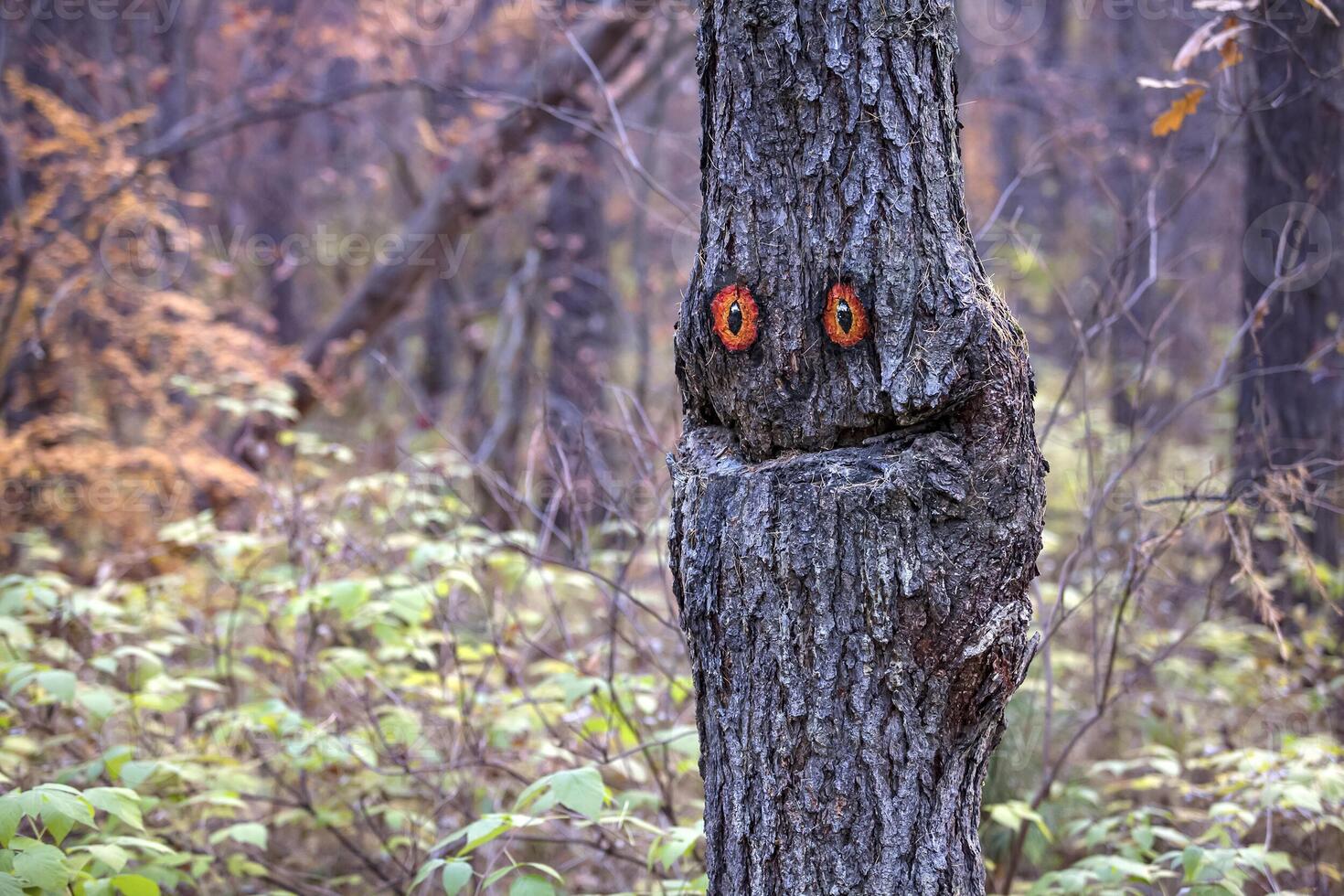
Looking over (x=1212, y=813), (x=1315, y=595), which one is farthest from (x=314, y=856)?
(x=1315, y=595)

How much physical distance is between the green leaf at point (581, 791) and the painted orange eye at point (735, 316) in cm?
110

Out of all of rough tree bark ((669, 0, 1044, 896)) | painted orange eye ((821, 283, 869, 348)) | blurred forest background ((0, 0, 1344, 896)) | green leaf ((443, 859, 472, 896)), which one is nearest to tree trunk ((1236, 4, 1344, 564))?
blurred forest background ((0, 0, 1344, 896))

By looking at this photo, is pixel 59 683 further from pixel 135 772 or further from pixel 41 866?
pixel 41 866

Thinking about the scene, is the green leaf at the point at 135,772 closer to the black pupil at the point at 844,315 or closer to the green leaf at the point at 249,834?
the green leaf at the point at 249,834

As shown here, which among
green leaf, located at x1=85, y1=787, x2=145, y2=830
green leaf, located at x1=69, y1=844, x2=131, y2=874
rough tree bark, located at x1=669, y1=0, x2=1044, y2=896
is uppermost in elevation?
rough tree bark, located at x1=669, y1=0, x2=1044, y2=896

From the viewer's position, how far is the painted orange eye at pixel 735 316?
196 cm

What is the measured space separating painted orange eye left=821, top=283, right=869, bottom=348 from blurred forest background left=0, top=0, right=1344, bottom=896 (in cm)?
63

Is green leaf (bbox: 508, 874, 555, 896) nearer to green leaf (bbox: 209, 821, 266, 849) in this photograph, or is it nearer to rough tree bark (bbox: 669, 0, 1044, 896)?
rough tree bark (bbox: 669, 0, 1044, 896)

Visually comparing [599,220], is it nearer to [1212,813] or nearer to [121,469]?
[121,469]

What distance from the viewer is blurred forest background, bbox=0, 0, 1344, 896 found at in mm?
3156

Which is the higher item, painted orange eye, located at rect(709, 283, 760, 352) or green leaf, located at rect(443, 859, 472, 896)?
painted orange eye, located at rect(709, 283, 760, 352)

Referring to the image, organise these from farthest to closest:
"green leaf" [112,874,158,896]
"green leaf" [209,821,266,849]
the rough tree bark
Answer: "green leaf" [209,821,266,849] < "green leaf" [112,874,158,896] < the rough tree bark

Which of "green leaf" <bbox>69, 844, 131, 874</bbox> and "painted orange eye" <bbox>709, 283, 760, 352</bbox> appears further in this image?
"green leaf" <bbox>69, 844, 131, 874</bbox>

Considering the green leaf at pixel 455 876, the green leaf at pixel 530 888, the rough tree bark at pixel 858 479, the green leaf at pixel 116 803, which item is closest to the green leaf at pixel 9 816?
the green leaf at pixel 116 803
